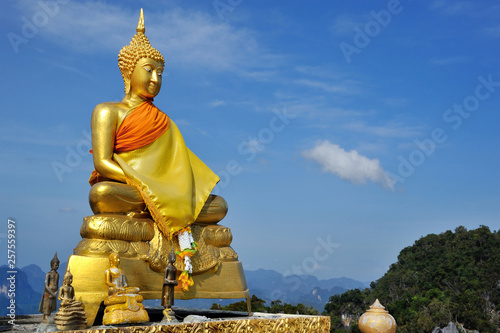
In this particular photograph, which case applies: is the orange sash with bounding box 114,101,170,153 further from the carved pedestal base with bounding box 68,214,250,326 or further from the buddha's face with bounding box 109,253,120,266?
the buddha's face with bounding box 109,253,120,266

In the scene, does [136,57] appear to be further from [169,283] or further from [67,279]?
[67,279]

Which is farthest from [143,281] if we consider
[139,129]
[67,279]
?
[139,129]

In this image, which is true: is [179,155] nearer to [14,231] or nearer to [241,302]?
[14,231]

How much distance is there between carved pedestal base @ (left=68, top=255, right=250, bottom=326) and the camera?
22.0 feet

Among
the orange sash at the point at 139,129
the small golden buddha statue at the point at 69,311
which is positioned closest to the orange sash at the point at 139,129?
the orange sash at the point at 139,129

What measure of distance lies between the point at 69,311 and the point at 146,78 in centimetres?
355

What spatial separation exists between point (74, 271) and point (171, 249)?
1.37 m

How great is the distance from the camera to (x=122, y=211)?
→ 24.5 feet

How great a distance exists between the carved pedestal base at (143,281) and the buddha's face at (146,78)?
255 cm

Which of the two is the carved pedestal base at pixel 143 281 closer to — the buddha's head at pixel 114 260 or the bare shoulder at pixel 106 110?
the buddha's head at pixel 114 260

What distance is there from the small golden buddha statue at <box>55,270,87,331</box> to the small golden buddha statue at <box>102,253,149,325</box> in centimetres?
28

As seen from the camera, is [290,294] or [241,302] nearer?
[241,302]

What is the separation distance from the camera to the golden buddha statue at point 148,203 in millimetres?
7195

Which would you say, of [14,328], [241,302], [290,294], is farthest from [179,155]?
[290,294]
